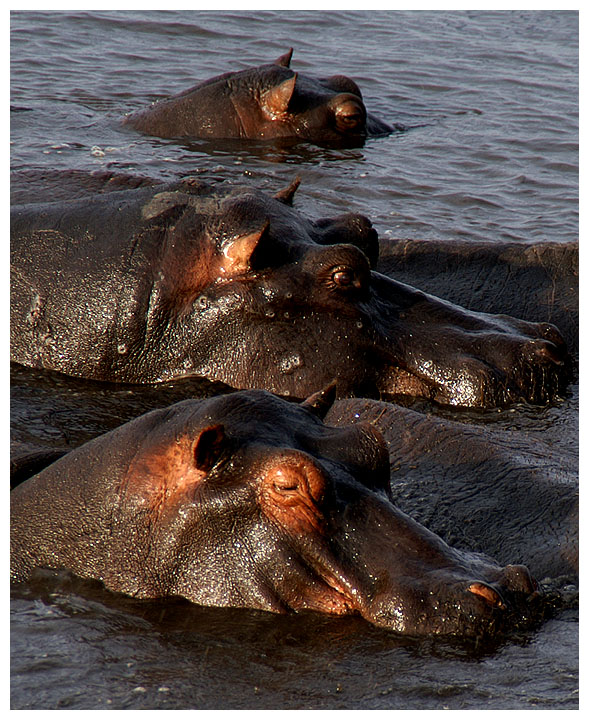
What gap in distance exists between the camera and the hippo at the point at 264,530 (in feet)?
13.5

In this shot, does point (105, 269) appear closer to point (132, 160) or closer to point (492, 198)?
point (132, 160)

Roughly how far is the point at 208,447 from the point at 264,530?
0.37m

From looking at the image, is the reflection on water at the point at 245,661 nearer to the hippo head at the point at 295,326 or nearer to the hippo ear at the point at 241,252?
the hippo head at the point at 295,326

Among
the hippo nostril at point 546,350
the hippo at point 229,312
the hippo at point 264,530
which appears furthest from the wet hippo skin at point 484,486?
the hippo nostril at point 546,350

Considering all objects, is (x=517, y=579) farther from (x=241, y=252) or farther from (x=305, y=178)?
(x=305, y=178)

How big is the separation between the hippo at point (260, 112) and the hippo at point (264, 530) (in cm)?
878

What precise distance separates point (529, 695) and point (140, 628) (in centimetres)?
141

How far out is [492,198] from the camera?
11.8m

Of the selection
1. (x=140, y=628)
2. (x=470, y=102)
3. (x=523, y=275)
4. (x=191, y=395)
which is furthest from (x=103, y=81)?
(x=140, y=628)

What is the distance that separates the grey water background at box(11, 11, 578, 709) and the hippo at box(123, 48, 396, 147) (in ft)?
1.02

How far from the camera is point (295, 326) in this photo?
6.57 meters

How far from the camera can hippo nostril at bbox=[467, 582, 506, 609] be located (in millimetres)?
4059

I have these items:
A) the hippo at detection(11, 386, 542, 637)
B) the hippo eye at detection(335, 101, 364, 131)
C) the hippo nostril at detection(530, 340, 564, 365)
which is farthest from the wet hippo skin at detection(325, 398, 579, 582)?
the hippo eye at detection(335, 101, 364, 131)

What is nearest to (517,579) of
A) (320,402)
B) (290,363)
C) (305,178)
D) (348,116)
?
(320,402)
